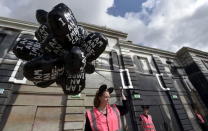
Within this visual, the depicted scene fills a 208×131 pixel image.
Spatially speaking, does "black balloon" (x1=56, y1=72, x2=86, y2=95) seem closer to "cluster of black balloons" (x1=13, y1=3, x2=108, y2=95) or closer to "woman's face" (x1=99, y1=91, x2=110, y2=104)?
"cluster of black balloons" (x1=13, y1=3, x2=108, y2=95)

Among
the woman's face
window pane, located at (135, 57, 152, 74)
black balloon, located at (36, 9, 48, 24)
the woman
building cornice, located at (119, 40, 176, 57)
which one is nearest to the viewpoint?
the woman

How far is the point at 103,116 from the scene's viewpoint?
5.71ft

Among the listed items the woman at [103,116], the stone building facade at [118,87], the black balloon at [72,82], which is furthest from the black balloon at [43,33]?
the stone building facade at [118,87]

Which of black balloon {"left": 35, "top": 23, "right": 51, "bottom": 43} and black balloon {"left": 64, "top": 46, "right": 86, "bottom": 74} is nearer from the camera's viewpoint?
black balloon {"left": 64, "top": 46, "right": 86, "bottom": 74}

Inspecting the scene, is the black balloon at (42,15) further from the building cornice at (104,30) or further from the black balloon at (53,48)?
the building cornice at (104,30)

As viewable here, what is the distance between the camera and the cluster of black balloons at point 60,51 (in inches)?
61.0

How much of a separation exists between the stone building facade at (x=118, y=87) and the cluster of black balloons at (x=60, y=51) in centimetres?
374

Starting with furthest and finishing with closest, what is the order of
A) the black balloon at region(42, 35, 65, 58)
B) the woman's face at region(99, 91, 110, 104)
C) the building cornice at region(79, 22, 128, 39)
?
the building cornice at region(79, 22, 128, 39)
the woman's face at region(99, 91, 110, 104)
the black balloon at region(42, 35, 65, 58)

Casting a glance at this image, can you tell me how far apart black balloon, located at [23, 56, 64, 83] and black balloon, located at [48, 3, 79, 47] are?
299mm

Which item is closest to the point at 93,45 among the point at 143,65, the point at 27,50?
the point at 27,50

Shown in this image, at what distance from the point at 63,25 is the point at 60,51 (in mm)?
390

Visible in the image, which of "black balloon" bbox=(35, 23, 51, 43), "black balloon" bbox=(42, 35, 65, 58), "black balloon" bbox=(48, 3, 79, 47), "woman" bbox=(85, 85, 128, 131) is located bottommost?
"woman" bbox=(85, 85, 128, 131)

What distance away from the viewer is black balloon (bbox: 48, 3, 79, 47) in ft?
4.97

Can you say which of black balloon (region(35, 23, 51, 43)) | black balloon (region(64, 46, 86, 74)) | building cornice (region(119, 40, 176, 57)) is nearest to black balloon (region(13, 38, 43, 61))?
black balloon (region(35, 23, 51, 43))
